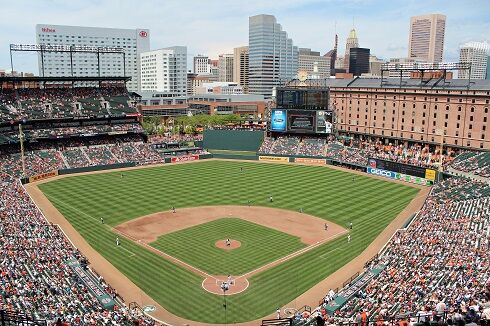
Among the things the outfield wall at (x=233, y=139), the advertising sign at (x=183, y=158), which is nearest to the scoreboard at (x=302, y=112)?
the outfield wall at (x=233, y=139)

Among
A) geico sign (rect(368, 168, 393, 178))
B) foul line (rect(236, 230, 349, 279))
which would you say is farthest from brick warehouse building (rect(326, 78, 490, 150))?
foul line (rect(236, 230, 349, 279))

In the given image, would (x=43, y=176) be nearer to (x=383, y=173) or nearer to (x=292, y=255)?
(x=292, y=255)

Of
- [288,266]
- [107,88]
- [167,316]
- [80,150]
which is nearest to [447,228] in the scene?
[288,266]

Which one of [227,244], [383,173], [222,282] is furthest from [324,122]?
[222,282]

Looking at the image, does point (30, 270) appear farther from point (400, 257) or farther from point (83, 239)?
point (400, 257)

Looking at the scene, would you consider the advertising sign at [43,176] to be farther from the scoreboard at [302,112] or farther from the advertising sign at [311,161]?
the advertising sign at [311,161]

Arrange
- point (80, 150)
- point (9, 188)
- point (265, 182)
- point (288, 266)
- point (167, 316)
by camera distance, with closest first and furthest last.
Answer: point (167, 316)
point (288, 266)
point (9, 188)
point (265, 182)
point (80, 150)
